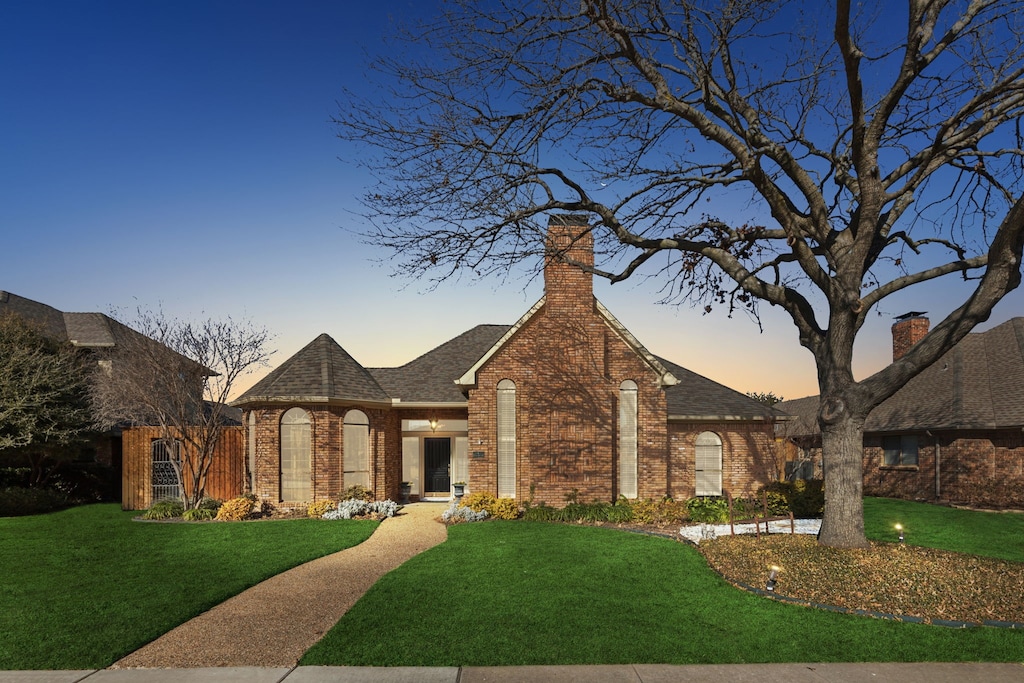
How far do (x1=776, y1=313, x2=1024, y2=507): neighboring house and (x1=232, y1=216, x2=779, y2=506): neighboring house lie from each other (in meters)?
8.74

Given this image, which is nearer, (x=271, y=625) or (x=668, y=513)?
(x=271, y=625)

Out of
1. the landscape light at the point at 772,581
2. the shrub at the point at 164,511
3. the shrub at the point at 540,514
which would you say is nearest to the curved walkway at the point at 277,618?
the shrub at the point at 540,514

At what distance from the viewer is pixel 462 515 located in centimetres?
1662

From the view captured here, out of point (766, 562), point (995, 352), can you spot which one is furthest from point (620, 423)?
point (995, 352)

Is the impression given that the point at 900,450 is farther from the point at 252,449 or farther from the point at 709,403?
the point at 252,449

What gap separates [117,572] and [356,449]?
28.3ft

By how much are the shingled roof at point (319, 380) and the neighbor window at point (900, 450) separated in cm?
1962

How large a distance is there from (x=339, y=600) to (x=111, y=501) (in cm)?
1782

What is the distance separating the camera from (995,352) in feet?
78.1

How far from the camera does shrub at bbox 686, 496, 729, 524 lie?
16.3m

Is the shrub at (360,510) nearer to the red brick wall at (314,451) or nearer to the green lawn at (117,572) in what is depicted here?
the green lawn at (117,572)

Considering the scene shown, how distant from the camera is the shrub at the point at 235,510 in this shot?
17438mm

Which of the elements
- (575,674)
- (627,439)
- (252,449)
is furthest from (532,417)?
(575,674)

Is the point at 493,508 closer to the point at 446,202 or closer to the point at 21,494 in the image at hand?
the point at 446,202
